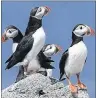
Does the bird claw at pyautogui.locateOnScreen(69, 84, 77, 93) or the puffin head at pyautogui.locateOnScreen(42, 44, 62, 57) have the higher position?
the puffin head at pyautogui.locateOnScreen(42, 44, 62, 57)

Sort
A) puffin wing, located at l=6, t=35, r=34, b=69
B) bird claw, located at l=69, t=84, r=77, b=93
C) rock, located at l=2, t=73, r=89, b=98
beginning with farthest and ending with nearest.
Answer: puffin wing, located at l=6, t=35, r=34, b=69 → bird claw, located at l=69, t=84, r=77, b=93 → rock, located at l=2, t=73, r=89, b=98

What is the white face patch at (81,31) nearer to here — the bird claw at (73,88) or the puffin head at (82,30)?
the puffin head at (82,30)

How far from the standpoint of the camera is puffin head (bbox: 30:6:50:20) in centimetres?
575

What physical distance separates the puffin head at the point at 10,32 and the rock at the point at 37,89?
0.75 meters

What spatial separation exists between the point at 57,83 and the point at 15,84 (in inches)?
21.6

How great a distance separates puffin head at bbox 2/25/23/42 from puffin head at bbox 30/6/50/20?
36 cm

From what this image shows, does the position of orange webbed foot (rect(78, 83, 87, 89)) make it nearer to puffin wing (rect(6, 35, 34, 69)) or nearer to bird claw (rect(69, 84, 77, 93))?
bird claw (rect(69, 84, 77, 93))

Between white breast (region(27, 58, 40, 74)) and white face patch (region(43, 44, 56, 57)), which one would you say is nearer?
white breast (region(27, 58, 40, 74))

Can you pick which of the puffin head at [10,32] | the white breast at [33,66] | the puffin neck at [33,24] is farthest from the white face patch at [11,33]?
the white breast at [33,66]

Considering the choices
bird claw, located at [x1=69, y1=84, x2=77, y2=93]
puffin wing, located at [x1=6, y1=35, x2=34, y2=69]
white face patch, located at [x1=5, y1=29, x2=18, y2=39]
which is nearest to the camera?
bird claw, located at [x1=69, y1=84, x2=77, y2=93]

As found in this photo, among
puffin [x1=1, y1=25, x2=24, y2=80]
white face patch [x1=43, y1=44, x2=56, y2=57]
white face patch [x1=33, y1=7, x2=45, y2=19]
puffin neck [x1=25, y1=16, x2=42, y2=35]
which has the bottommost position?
white face patch [x1=43, y1=44, x2=56, y2=57]

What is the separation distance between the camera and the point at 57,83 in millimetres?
5543

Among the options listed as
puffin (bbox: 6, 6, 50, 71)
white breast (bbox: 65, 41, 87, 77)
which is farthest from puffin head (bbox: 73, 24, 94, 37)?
puffin (bbox: 6, 6, 50, 71)

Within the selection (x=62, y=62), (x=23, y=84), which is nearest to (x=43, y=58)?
(x=62, y=62)
